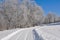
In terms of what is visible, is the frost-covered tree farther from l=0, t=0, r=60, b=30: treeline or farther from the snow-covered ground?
the snow-covered ground

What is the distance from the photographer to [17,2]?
200ft

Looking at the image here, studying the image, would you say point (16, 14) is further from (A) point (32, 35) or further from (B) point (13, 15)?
(A) point (32, 35)

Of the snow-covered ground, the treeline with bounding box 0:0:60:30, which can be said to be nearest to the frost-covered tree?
the treeline with bounding box 0:0:60:30

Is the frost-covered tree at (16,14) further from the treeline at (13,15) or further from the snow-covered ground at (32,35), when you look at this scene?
the snow-covered ground at (32,35)

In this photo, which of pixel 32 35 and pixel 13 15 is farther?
pixel 13 15

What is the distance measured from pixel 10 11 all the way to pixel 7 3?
2.88 metres

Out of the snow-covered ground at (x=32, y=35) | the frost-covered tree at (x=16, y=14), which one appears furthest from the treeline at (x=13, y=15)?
the snow-covered ground at (x=32, y=35)

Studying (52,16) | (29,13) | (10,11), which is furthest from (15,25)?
(52,16)

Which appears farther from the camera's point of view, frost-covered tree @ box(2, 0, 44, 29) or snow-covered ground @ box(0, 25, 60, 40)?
frost-covered tree @ box(2, 0, 44, 29)

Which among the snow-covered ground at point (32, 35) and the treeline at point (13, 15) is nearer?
the snow-covered ground at point (32, 35)

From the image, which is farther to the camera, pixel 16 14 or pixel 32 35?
pixel 16 14

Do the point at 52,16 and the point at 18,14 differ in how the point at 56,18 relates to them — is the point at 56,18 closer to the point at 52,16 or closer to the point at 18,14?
the point at 52,16

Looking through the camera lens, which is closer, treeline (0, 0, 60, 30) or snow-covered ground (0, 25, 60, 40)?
snow-covered ground (0, 25, 60, 40)

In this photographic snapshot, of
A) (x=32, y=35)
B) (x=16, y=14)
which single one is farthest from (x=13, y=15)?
(x=32, y=35)
